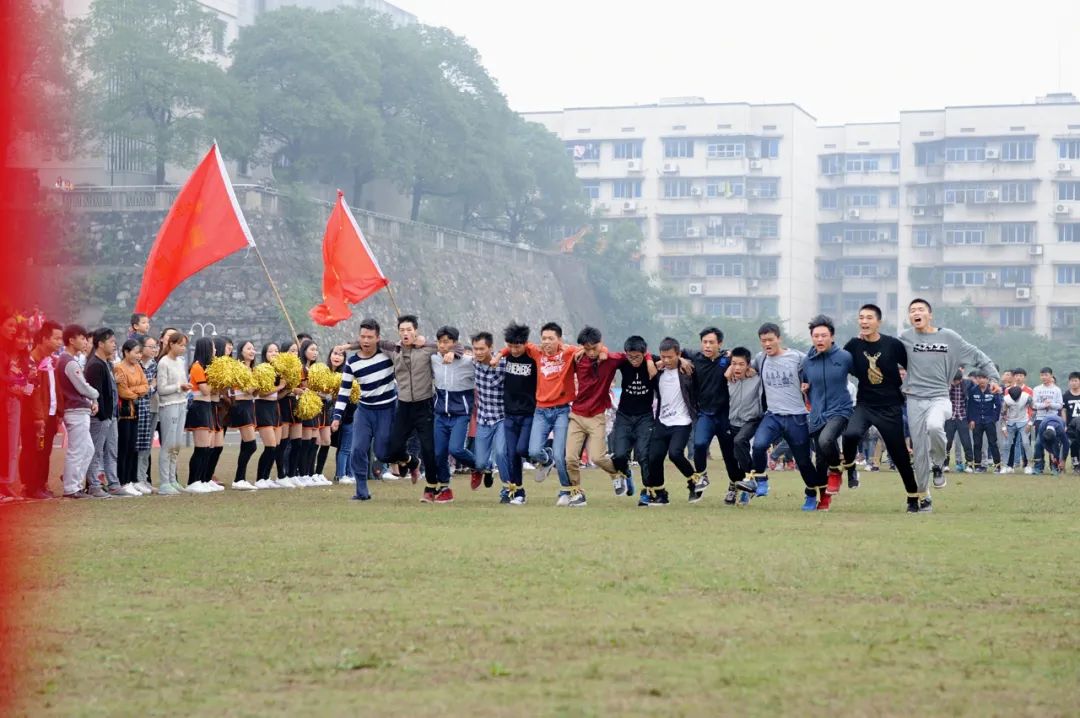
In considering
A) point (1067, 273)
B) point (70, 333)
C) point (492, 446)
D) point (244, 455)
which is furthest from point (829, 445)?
point (1067, 273)

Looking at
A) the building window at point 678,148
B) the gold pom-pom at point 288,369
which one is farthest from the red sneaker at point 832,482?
the building window at point 678,148

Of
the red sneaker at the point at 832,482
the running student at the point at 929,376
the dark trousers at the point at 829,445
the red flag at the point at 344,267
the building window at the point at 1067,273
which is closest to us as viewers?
the running student at the point at 929,376

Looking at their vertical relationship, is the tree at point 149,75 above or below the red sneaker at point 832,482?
above

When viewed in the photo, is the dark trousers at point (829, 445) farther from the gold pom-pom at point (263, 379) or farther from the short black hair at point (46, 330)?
the short black hair at point (46, 330)

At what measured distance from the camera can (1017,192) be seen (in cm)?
10250

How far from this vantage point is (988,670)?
7.02 m

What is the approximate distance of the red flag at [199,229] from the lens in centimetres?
2019

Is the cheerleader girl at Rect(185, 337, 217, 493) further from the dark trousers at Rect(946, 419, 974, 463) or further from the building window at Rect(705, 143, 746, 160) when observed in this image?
the building window at Rect(705, 143, 746, 160)

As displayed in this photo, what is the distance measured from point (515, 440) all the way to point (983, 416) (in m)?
14.2

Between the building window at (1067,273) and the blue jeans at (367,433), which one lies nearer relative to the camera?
the blue jeans at (367,433)

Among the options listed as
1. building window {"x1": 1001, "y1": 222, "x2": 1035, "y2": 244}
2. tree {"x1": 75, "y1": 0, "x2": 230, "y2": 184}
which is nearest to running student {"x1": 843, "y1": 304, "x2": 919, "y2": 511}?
tree {"x1": 75, "y1": 0, "x2": 230, "y2": 184}

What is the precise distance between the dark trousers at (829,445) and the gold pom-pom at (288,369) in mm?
6518

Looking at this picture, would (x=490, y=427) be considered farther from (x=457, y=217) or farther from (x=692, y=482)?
(x=457, y=217)

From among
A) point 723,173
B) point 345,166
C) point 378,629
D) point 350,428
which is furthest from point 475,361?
point 723,173
